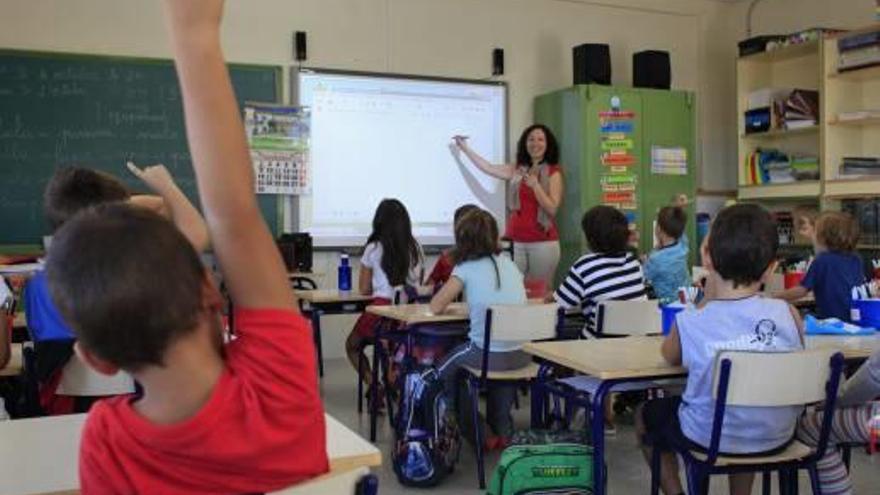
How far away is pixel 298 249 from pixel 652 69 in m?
3.44

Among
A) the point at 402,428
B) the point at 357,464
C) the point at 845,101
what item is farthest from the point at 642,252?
the point at 357,464

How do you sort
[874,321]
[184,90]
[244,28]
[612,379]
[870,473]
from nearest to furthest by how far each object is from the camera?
[184,90]
[612,379]
[874,321]
[870,473]
[244,28]

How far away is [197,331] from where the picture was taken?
2.82 ft

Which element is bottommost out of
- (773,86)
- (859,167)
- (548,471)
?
(548,471)

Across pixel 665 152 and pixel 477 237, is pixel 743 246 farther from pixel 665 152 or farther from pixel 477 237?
pixel 665 152

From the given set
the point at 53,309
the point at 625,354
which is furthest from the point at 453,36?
the point at 53,309

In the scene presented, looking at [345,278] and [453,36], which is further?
[453,36]

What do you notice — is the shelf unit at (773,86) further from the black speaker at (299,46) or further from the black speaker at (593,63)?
the black speaker at (299,46)

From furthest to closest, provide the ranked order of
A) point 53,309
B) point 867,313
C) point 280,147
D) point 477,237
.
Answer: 1. point 280,147
2. point 477,237
3. point 867,313
4. point 53,309

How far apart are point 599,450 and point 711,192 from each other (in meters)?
6.10

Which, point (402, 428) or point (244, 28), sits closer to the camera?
point (402, 428)

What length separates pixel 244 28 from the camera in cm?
656

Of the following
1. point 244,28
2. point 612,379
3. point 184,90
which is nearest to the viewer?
point 184,90

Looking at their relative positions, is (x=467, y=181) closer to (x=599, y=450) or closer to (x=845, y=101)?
(x=845, y=101)
